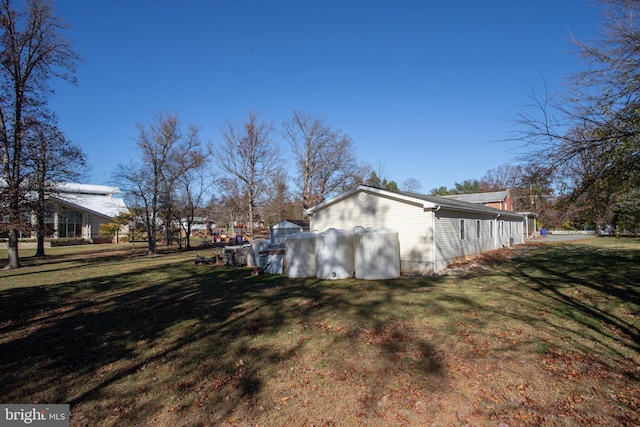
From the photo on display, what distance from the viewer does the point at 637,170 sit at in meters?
5.46

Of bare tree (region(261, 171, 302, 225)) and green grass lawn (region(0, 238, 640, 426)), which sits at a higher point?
bare tree (region(261, 171, 302, 225))

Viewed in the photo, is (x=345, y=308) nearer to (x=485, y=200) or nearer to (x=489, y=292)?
(x=489, y=292)

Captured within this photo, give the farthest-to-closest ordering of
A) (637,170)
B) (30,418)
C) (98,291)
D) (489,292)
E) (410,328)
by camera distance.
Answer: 1. (98,291)
2. (489,292)
3. (410,328)
4. (637,170)
5. (30,418)

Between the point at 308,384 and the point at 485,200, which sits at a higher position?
the point at 485,200

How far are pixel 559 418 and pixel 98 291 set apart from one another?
1251 cm

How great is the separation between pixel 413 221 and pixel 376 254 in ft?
8.17

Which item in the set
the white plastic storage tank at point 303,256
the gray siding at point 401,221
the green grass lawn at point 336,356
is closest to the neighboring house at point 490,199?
the gray siding at point 401,221

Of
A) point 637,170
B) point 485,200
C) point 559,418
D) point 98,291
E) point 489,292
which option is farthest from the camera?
point 485,200

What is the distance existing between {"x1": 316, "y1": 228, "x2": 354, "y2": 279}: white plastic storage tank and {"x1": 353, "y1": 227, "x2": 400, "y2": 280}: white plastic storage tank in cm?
37

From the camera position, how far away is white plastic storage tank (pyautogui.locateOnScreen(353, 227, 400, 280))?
11.9m

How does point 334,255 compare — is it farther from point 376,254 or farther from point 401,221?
point 401,221

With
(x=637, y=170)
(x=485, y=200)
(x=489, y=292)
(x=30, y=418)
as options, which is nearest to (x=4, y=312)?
(x=30, y=418)

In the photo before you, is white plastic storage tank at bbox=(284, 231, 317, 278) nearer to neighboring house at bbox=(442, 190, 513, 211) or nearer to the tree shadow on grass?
the tree shadow on grass

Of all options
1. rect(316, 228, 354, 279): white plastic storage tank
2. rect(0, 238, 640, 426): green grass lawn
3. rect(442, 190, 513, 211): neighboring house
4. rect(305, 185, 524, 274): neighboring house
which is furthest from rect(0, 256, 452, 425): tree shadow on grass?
rect(442, 190, 513, 211): neighboring house
